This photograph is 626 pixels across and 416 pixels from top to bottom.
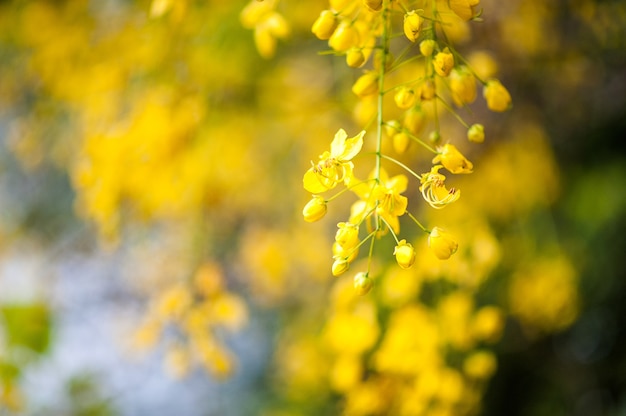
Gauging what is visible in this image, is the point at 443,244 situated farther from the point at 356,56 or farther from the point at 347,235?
the point at 356,56

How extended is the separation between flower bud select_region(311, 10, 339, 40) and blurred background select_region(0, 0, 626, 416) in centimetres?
29

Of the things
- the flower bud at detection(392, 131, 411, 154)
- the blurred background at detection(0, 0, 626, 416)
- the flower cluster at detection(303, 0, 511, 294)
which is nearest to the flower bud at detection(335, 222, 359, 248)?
the flower cluster at detection(303, 0, 511, 294)

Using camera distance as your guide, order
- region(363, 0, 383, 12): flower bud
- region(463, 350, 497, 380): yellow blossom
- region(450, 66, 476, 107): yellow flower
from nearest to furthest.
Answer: region(363, 0, 383, 12): flower bud
region(450, 66, 476, 107): yellow flower
region(463, 350, 497, 380): yellow blossom

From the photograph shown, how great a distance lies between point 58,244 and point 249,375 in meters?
1.24

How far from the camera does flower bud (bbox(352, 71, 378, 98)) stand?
0.55 metres

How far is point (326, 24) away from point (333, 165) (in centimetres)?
14

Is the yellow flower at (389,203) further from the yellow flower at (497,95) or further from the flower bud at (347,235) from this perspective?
the yellow flower at (497,95)

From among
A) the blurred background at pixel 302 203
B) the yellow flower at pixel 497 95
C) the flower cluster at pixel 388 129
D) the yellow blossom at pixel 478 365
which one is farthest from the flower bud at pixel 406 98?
the yellow blossom at pixel 478 365

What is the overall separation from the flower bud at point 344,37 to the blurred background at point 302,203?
31 cm

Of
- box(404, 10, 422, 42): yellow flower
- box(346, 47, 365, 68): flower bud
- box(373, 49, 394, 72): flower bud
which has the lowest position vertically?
Result: box(373, 49, 394, 72): flower bud

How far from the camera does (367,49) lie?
56cm

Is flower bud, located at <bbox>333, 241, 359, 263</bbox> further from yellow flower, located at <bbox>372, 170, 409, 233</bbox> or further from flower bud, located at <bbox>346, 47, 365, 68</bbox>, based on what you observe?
flower bud, located at <bbox>346, 47, 365, 68</bbox>

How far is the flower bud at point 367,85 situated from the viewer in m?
0.55

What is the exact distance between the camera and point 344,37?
543 mm
